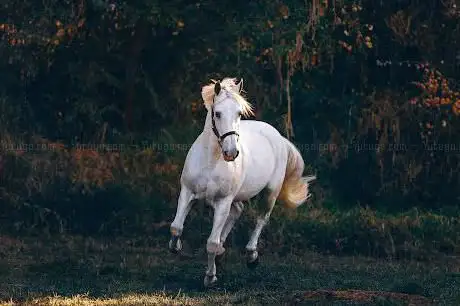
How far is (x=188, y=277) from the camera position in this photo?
37.3ft

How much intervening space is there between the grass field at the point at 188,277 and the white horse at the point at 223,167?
494mm

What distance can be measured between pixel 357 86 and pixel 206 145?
7135mm

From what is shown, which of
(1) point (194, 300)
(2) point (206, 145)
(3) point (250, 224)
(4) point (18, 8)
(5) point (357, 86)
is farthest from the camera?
(5) point (357, 86)

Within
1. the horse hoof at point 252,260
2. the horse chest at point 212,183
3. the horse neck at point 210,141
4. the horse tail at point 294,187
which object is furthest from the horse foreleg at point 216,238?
the horse tail at point 294,187

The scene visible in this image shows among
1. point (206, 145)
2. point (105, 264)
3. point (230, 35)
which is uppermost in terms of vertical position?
point (230, 35)

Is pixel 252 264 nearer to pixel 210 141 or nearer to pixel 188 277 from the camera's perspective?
pixel 188 277

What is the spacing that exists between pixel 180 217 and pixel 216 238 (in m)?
0.44

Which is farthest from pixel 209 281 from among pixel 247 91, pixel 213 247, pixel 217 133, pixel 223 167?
pixel 247 91

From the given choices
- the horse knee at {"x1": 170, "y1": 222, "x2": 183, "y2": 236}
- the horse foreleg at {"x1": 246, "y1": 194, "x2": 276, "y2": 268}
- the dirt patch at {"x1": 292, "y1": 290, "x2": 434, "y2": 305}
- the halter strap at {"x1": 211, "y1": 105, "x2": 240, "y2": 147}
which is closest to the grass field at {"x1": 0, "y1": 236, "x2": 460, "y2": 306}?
the dirt patch at {"x1": 292, "y1": 290, "x2": 434, "y2": 305}

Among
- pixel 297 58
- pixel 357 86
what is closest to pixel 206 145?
pixel 297 58

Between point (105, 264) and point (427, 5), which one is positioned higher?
point (427, 5)

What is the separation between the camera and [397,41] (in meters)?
17.0

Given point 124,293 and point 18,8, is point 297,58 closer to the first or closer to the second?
point 18,8

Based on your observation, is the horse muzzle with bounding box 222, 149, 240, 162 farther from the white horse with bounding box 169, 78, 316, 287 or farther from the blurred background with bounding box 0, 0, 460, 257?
the blurred background with bounding box 0, 0, 460, 257
